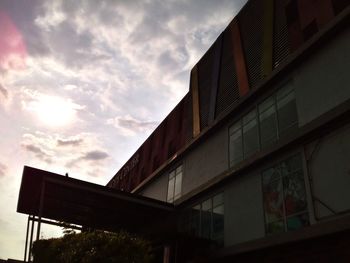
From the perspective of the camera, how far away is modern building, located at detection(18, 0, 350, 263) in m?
15.6

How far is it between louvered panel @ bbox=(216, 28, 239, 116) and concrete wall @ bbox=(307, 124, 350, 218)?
28.4 ft

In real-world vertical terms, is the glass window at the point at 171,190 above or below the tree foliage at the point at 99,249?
above

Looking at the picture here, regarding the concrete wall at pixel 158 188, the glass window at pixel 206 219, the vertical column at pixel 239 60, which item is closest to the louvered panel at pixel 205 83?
the vertical column at pixel 239 60

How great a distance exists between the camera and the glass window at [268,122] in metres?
19.6

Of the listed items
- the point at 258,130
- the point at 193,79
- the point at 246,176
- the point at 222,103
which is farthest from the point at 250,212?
the point at 193,79

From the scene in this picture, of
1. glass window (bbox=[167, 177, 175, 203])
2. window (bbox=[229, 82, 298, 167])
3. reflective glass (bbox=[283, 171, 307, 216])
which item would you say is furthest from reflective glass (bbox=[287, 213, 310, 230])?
glass window (bbox=[167, 177, 175, 203])

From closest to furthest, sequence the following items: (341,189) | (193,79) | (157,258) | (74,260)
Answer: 1. (341,189)
2. (74,260)
3. (157,258)
4. (193,79)

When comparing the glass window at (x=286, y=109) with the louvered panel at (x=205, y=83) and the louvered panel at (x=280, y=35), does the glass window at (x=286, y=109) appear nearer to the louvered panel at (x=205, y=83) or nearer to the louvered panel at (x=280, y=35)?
the louvered panel at (x=280, y=35)

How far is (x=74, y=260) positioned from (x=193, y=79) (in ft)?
60.9

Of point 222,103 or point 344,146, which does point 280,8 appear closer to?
point 222,103

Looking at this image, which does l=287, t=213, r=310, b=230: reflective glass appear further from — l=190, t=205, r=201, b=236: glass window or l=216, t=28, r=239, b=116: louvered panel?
l=216, t=28, r=239, b=116: louvered panel

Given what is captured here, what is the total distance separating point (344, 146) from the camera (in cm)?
1495

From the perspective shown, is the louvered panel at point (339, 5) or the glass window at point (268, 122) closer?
the louvered panel at point (339, 5)

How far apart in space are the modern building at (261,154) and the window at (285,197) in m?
0.05
